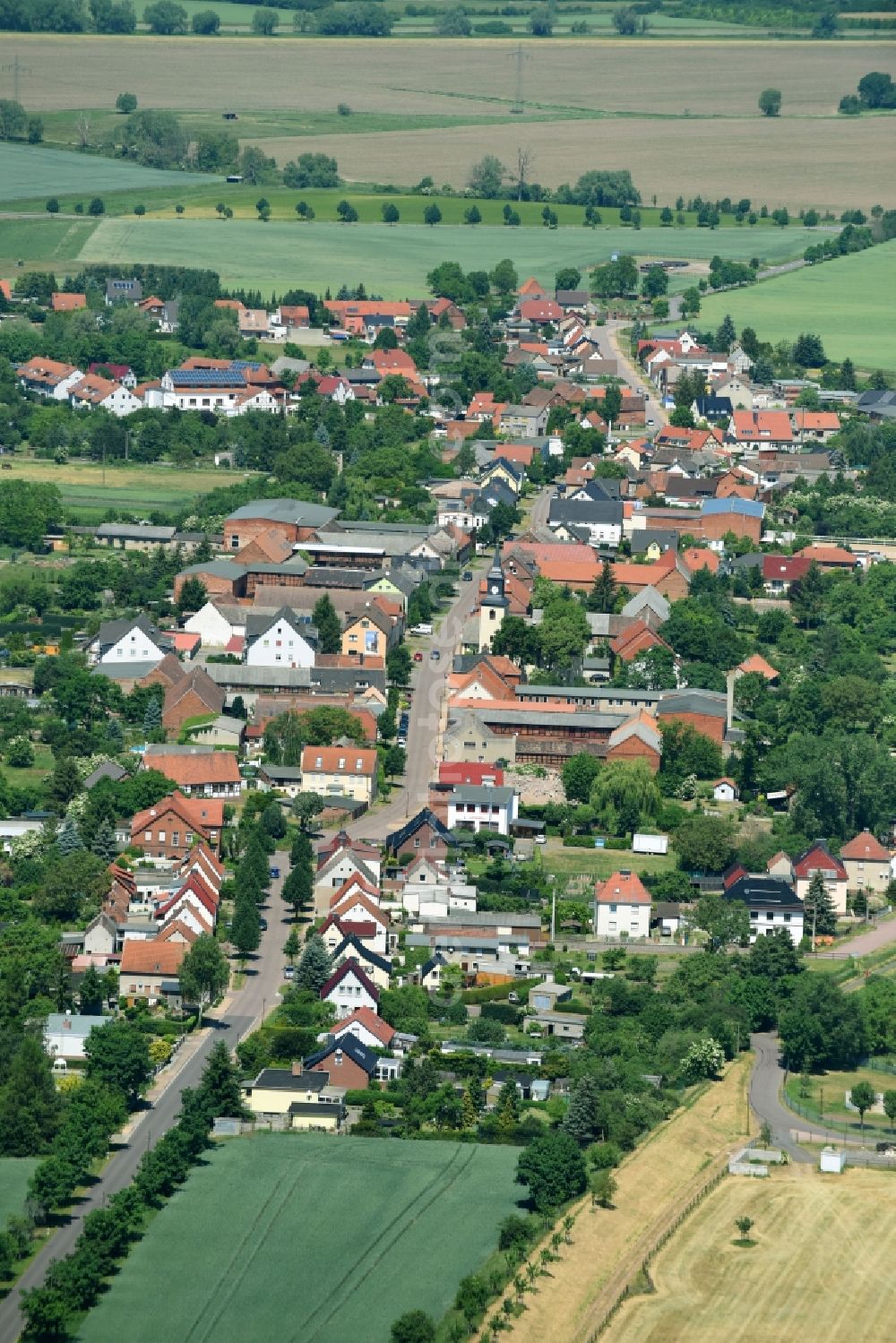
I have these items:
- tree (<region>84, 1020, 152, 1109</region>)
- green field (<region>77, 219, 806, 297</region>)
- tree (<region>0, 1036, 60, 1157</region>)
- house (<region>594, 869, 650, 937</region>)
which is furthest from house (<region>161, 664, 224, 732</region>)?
green field (<region>77, 219, 806, 297</region>)

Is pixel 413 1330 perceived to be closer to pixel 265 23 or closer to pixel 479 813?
pixel 479 813

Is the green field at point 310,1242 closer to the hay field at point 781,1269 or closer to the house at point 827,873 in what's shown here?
the hay field at point 781,1269

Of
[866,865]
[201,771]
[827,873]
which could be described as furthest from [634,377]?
[827,873]

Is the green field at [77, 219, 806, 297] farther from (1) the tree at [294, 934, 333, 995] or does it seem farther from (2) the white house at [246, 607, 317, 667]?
(1) the tree at [294, 934, 333, 995]

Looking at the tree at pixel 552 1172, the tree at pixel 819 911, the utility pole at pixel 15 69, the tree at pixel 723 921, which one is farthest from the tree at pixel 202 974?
the utility pole at pixel 15 69

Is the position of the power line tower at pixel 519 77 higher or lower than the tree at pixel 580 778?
higher
